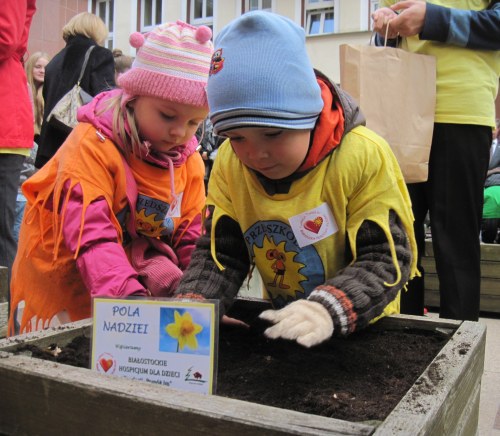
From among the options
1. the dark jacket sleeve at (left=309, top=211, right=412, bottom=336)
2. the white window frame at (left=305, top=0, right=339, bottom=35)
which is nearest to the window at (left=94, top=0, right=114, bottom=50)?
the white window frame at (left=305, top=0, right=339, bottom=35)

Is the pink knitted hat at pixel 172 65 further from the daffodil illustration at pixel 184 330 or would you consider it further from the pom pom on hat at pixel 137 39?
the daffodil illustration at pixel 184 330

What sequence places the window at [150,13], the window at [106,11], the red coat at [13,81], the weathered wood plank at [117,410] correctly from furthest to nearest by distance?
the window at [106,11]
the window at [150,13]
the red coat at [13,81]
the weathered wood plank at [117,410]

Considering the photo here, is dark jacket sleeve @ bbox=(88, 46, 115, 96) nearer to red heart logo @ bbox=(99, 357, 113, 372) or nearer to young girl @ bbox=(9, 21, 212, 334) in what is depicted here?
young girl @ bbox=(9, 21, 212, 334)

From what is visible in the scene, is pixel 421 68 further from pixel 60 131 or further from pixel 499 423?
pixel 60 131

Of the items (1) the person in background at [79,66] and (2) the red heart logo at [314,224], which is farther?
(1) the person in background at [79,66]

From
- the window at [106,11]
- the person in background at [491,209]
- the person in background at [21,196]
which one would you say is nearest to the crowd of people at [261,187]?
the person in background at [21,196]

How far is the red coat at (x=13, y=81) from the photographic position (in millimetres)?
2051

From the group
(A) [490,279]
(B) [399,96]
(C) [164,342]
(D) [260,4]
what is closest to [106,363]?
(C) [164,342]

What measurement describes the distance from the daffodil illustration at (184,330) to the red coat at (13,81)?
1435 mm

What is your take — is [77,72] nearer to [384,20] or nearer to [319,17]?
[384,20]

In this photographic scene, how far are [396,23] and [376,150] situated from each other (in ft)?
2.29

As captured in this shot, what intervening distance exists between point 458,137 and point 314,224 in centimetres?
79

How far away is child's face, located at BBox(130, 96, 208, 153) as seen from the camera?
1.57 meters

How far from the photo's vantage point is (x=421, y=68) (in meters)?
1.77
